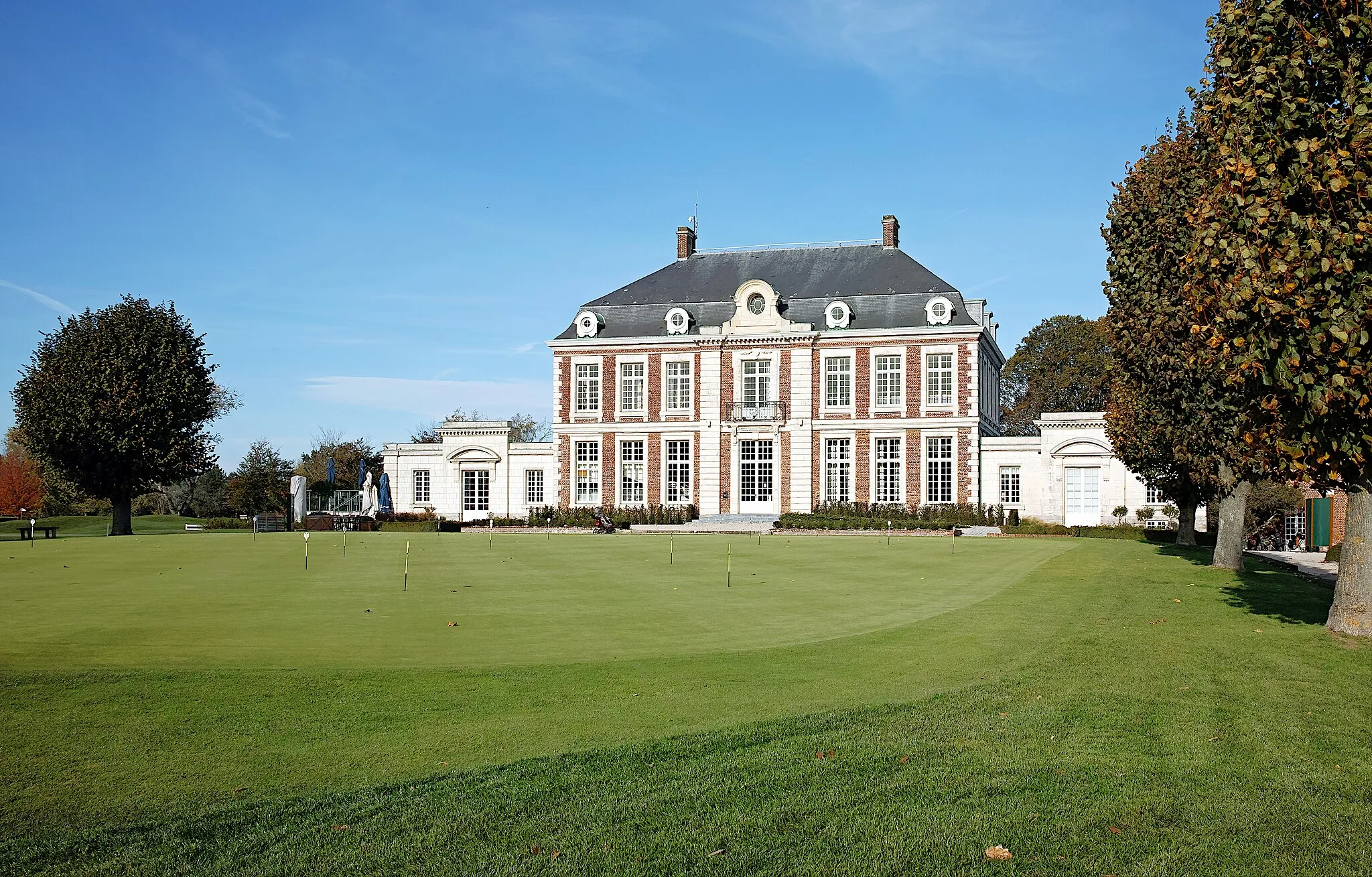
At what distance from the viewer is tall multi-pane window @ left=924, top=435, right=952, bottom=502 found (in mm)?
49562

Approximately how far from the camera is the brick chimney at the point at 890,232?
52.8 metres

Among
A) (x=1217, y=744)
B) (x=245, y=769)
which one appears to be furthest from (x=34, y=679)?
(x=1217, y=744)

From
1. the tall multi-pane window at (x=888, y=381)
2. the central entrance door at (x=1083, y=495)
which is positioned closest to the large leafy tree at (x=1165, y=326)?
the central entrance door at (x=1083, y=495)

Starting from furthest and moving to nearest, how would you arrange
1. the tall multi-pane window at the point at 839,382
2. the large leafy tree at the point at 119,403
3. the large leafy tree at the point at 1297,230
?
the tall multi-pane window at the point at 839,382, the large leafy tree at the point at 119,403, the large leafy tree at the point at 1297,230

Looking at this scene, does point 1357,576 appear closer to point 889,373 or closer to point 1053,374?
point 889,373

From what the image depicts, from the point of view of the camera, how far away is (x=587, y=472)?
54344 millimetres

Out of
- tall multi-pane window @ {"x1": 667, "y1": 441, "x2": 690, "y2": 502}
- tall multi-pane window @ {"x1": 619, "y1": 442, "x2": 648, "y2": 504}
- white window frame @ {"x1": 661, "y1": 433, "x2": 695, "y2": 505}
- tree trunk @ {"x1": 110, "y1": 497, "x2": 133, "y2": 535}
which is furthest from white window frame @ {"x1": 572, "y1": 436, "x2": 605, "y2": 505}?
tree trunk @ {"x1": 110, "y1": 497, "x2": 133, "y2": 535}

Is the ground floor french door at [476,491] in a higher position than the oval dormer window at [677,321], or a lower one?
lower

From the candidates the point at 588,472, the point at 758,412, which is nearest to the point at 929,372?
the point at 758,412

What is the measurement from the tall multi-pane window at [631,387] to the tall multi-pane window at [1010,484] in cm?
1834

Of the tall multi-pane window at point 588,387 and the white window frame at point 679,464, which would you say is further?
the tall multi-pane window at point 588,387

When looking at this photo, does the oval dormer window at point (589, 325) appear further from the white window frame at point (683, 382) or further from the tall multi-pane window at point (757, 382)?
the tall multi-pane window at point (757, 382)

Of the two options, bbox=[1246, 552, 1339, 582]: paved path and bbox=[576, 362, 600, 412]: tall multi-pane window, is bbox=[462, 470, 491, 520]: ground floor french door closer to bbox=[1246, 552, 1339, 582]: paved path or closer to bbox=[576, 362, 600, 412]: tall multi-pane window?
bbox=[576, 362, 600, 412]: tall multi-pane window

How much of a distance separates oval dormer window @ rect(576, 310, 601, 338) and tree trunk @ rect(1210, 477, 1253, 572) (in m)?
36.0
